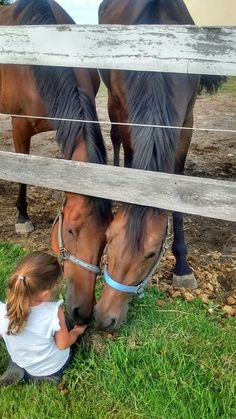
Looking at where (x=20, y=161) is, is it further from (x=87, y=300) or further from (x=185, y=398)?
(x=185, y=398)

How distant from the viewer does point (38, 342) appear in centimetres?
225

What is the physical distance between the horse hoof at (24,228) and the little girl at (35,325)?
64.1 inches

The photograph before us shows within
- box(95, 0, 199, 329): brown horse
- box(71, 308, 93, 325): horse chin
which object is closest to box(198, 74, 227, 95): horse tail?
box(95, 0, 199, 329): brown horse

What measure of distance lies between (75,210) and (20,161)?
0.41 metres

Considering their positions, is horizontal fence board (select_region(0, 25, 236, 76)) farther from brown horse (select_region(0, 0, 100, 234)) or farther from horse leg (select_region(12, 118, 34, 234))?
horse leg (select_region(12, 118, 34, 234))

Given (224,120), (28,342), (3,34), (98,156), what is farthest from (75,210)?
(224,120)

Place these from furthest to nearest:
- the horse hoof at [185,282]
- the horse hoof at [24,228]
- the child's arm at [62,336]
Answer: the horse hoof at [24,228] < the horse hoof at [185,282] < the child's arm at [62,336]

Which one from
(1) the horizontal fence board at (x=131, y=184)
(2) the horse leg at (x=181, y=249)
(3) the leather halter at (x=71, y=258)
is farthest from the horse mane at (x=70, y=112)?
(2) the horse leg at (x=181, y=249)

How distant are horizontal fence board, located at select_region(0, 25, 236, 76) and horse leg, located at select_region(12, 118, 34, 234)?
132 centimetres

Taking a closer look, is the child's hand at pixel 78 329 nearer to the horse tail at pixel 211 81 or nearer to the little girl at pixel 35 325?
the little girl at pixel 35 325

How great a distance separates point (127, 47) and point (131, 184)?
1.99 ft

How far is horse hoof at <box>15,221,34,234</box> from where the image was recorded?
3889 mm

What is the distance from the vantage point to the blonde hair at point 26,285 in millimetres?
2113

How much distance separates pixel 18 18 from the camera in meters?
3.43
